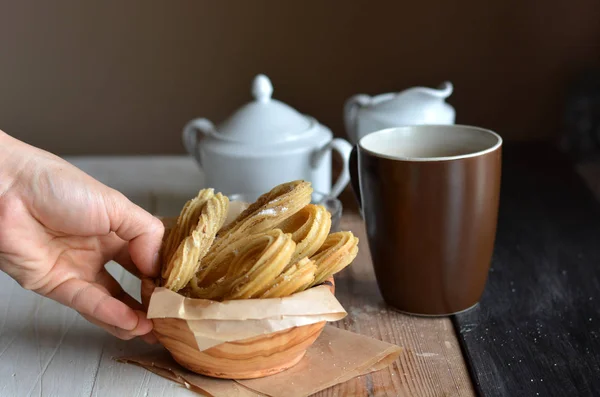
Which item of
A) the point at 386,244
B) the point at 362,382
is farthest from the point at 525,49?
the point at 362,382

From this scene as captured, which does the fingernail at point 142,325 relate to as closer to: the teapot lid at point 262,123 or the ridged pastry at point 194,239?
the ridged pastry at point 194,239

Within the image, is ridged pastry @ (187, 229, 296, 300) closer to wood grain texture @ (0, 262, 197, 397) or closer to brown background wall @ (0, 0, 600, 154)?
wood grain texture @ (0, 262, 197, 397)

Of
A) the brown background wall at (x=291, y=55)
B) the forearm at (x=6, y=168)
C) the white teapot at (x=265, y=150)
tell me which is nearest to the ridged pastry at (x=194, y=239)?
the forearm at (x=6, y=168)

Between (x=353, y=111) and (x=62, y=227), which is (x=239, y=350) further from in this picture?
(x=353, y=111)

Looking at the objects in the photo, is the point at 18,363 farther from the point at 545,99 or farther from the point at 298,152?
the point at 545,99

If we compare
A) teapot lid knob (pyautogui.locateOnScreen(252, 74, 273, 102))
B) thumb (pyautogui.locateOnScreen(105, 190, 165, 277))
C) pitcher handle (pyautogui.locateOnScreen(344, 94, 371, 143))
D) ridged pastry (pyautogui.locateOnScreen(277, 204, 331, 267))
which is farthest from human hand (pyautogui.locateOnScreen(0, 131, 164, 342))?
pitcher handle (pyautogui.locateOnScreen(344, 94, 371, 143))
